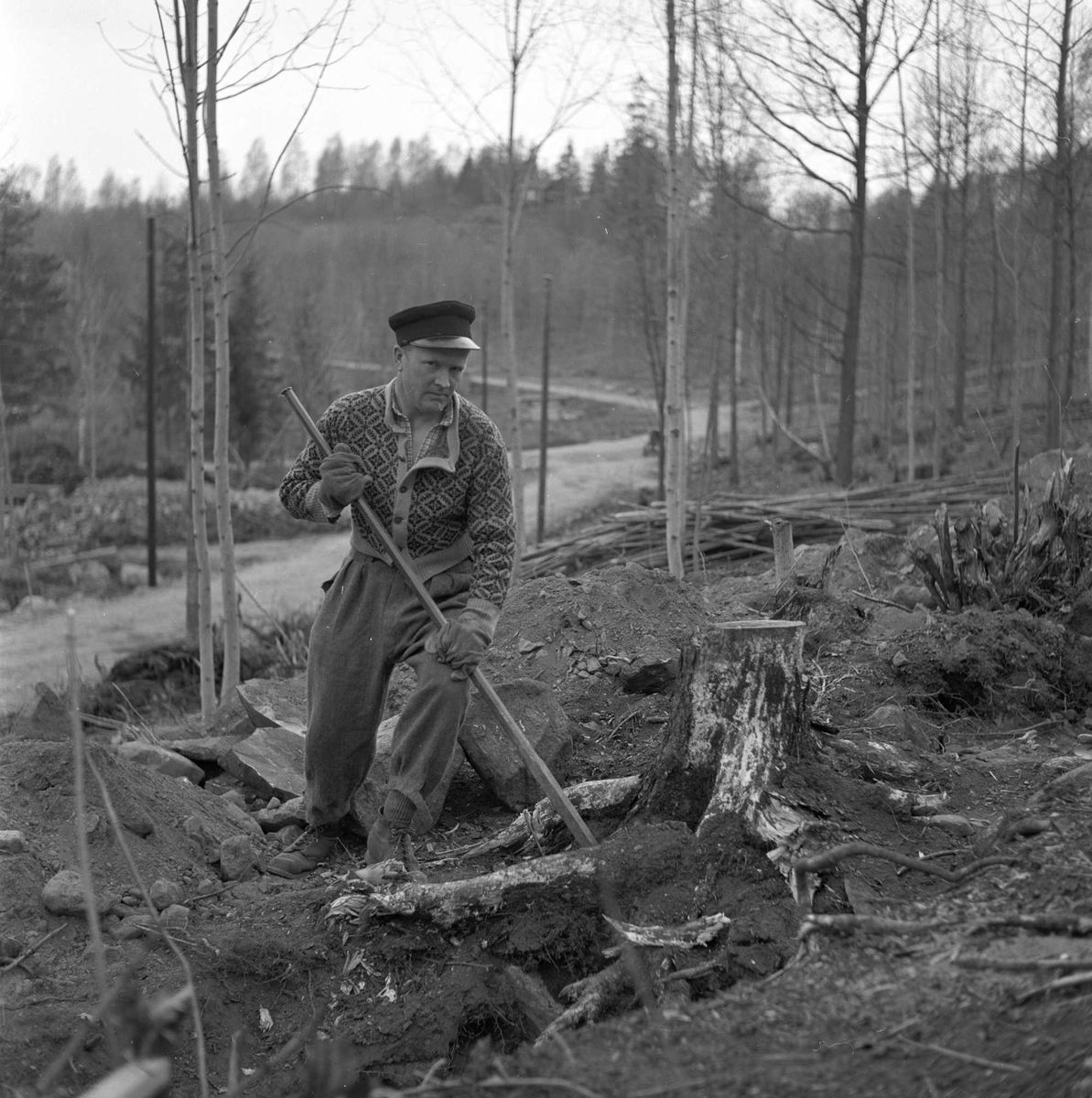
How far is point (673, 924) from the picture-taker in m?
2.86

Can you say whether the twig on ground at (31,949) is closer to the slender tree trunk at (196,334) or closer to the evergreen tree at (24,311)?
the slender tree trunk at (196,334)

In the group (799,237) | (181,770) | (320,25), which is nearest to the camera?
(181,770)

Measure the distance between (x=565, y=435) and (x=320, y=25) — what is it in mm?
27153

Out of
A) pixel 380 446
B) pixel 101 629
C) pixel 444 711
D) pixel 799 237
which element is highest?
pixel 799 237

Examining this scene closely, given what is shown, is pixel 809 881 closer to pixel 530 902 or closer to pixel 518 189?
pixel 530 902

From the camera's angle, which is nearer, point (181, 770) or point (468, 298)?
point (181, 770)

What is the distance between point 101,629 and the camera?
13.4 metres

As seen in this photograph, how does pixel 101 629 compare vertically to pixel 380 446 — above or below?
below

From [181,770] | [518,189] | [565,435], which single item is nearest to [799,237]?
[565,435]

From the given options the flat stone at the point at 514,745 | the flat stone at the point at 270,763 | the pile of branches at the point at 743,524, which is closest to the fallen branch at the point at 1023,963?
the flat stone at the point at 514,745

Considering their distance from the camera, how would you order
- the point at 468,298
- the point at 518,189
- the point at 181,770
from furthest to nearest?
the point at 468,298 → the point at 518,189 → the point at 181,770

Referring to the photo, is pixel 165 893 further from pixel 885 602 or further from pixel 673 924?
pixel 885 602

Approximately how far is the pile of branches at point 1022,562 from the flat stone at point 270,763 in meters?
2.97

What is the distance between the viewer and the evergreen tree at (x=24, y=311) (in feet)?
57.9
